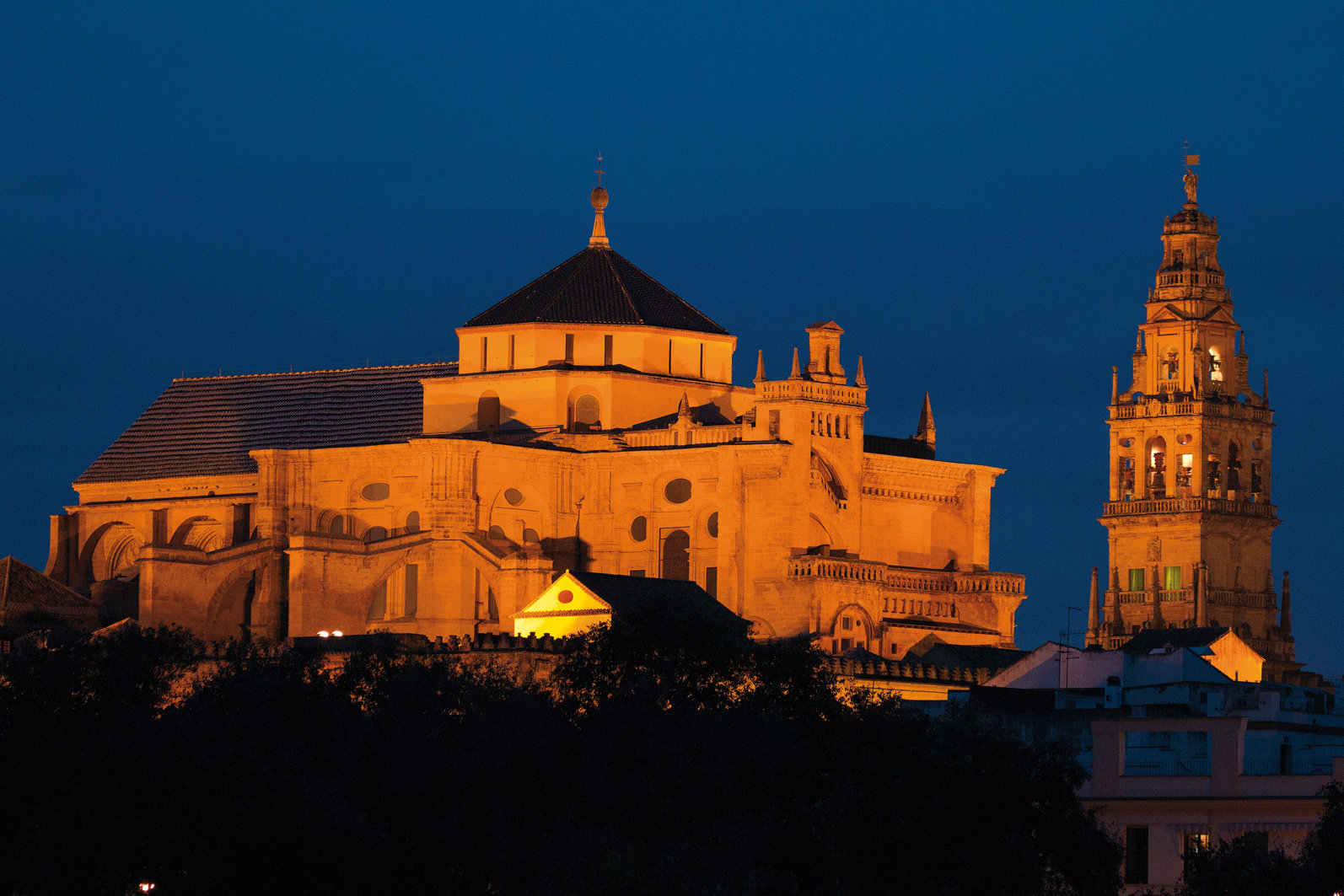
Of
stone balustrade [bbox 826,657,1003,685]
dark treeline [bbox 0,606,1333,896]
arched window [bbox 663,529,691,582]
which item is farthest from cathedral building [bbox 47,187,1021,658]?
dark treeline [bbox 0,606,1333,896]

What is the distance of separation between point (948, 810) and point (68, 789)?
15905 mm

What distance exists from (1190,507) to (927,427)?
10555 mm

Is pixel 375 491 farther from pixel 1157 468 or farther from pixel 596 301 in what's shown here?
pixel 1157 468

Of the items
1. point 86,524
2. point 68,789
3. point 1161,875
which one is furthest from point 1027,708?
point 86,524

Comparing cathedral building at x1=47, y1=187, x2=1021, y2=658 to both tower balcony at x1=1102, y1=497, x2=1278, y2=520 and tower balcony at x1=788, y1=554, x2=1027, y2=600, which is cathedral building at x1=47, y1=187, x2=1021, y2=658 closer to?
tower balcony at x1=788, y1=554, x2=1027, y2=600

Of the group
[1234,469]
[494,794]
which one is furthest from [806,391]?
[494,794]

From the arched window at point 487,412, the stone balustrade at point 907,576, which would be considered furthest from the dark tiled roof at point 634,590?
the arched window at point 487,412

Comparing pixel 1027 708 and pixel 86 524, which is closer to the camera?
pixel 1027 708

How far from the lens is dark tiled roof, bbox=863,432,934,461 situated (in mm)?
108562

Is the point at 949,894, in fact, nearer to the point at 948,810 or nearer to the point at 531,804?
the point at 948,810

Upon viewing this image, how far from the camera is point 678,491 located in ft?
341

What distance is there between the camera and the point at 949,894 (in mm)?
55875

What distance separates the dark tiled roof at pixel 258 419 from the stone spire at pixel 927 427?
16351 mm

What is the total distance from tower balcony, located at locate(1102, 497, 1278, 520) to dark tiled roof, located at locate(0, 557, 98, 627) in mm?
35639
